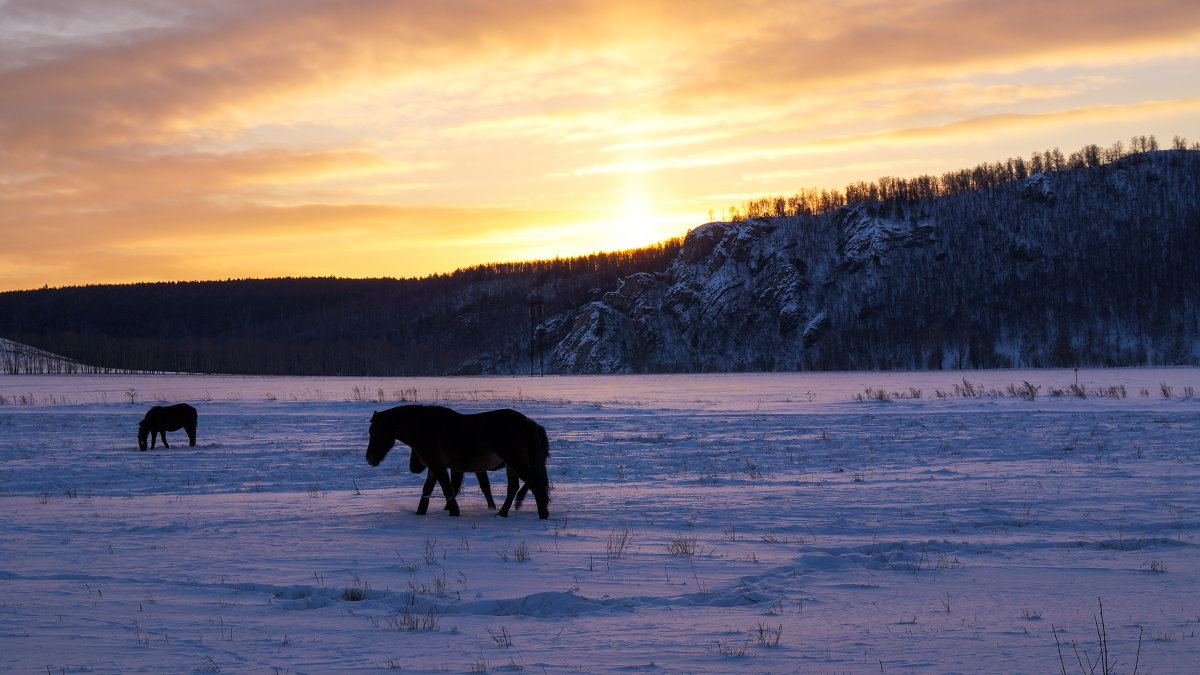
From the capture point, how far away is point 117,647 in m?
5.49

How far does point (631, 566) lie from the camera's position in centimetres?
811

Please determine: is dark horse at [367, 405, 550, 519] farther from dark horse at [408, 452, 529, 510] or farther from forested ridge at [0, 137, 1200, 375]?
forested ridge at [0, 137, 1200, 375]

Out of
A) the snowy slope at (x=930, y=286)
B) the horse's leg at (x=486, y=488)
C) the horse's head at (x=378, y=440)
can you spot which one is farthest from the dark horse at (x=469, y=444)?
the snowy slope at (x=930, y=286)

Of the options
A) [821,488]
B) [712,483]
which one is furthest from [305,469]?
[821,488]

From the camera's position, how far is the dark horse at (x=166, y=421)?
22.4 m

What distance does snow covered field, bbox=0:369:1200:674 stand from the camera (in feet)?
17.8

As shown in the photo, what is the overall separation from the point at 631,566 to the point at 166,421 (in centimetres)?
1881

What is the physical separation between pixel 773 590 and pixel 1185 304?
502ft

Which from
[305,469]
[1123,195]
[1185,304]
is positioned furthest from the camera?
[1123,195]

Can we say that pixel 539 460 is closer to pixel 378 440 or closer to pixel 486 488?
pixel 486 488

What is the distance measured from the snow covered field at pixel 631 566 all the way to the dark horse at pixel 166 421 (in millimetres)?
4130

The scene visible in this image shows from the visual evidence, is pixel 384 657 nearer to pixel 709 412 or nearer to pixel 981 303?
pixel 709 412

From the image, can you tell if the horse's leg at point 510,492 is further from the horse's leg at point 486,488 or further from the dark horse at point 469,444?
the horse's leg at point 486,488

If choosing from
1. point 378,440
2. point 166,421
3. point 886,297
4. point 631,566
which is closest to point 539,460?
point 378,440
